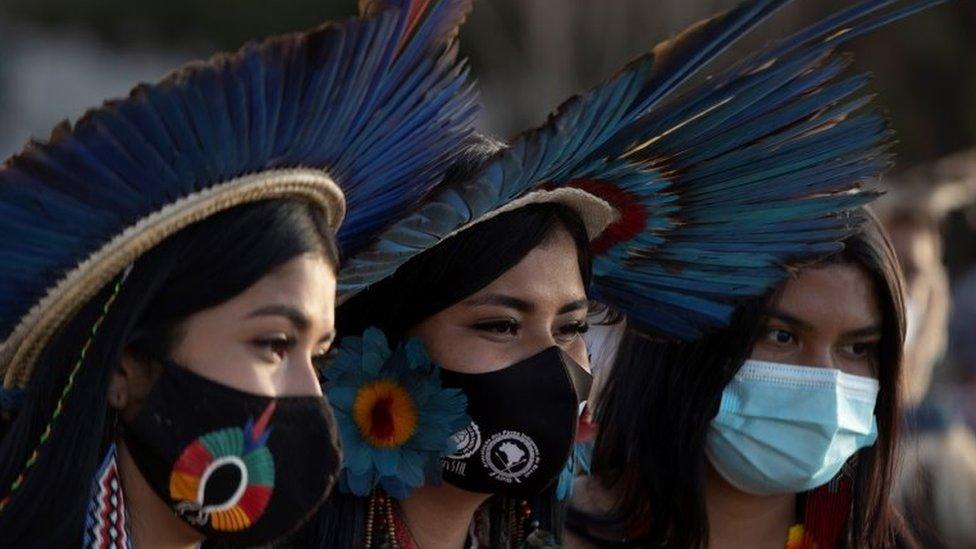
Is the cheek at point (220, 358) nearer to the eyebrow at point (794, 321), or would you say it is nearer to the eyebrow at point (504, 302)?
the eyebrow at point (504, 302)

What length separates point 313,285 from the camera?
11.6 feet

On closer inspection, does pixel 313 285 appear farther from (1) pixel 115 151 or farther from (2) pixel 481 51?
(2) pixel 481 51

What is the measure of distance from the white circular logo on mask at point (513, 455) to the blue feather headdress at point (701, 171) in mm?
484

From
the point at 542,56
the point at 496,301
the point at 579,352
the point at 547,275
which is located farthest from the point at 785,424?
the point at 542,56

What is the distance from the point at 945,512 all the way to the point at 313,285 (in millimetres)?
4176

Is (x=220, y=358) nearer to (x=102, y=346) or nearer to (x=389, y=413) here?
(x=102, y=346)

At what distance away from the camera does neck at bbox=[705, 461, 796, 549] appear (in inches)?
202

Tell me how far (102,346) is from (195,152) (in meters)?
0.40

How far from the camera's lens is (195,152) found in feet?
10.8

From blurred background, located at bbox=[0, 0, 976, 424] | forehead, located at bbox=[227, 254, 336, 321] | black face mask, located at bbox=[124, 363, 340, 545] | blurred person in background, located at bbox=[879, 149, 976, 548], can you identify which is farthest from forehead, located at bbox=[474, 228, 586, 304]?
blurred background, located at bbox=[0, 0, 976, 424]

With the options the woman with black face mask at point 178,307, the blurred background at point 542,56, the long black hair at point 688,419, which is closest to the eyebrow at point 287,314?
the woman with black face mask at point 178,307

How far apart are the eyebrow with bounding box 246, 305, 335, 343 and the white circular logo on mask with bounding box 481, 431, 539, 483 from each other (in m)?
0.82

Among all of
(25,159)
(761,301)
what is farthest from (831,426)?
(25,159)

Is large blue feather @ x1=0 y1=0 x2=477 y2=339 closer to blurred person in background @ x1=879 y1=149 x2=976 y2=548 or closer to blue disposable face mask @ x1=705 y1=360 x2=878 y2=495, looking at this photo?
blue disposable face mask @ x1=705 y1=360 x2=878 y2=495
